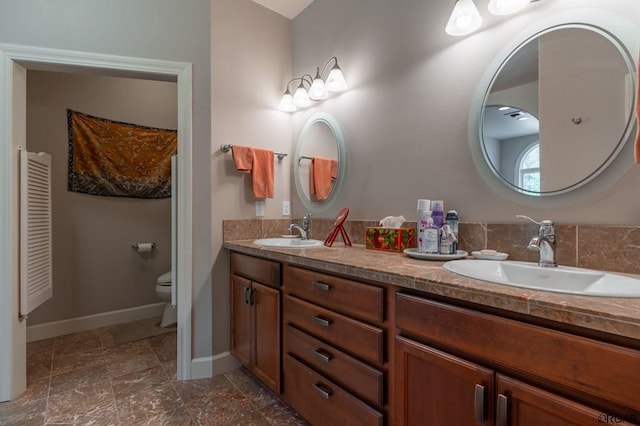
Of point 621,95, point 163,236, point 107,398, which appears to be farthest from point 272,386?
point 163,236

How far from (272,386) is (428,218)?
1.21 m

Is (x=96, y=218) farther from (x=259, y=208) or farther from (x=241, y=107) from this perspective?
(x=241, y=107)

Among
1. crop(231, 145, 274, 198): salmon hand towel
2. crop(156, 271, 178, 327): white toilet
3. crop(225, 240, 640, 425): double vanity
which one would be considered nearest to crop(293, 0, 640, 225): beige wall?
crop(225, 240, 640, 425): double vanity

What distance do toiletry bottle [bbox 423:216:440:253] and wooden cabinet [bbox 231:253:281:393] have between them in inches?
29.5

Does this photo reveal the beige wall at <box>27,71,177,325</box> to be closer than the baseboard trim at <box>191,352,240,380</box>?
No

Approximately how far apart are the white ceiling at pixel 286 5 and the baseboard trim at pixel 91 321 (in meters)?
2.92

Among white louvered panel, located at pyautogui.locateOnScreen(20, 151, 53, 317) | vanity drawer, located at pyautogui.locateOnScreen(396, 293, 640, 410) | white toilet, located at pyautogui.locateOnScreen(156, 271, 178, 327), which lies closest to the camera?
vanity drawer, located at pyautogui.locateOnScreen(396, 293, 640, 410)

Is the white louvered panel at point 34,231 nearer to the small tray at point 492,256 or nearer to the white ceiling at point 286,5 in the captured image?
the white ceiling at point 286,5

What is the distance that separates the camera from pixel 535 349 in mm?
750

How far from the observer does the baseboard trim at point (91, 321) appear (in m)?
2.61

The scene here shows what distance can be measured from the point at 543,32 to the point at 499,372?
1283 millimetres

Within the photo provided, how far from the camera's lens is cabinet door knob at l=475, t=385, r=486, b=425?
2.76 ft

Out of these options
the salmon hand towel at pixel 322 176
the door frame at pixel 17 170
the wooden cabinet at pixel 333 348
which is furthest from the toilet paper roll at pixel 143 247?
the wooden cabinet at pixel 333 348

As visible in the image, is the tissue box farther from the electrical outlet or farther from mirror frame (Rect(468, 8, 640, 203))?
the electrical outlet
